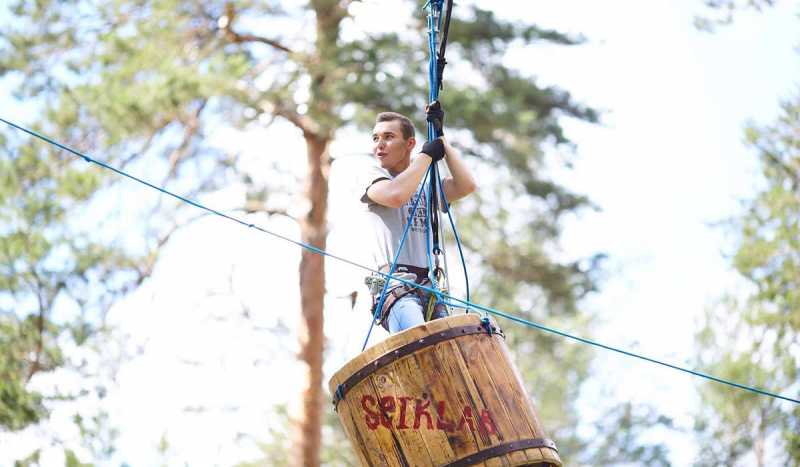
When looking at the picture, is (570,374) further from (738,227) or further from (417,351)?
(417,351)

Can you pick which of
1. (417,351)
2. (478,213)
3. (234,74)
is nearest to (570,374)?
(478,213)

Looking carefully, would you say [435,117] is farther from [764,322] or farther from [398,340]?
[764,322]

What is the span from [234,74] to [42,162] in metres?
2.04

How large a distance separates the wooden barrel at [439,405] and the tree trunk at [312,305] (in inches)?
315

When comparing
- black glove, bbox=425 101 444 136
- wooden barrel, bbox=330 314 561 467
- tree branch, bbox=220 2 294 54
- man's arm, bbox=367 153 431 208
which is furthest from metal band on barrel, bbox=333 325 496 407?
tree branch, bbox=220 2 294 54

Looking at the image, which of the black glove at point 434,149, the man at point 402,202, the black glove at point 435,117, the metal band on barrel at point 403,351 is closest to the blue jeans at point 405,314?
the man at point 402,202

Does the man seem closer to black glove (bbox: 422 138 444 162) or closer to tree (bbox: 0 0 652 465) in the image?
black glove (bbox: 422 138 444 162)

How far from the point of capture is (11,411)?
9.45 m

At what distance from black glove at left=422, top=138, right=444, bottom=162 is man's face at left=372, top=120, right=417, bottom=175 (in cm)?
21

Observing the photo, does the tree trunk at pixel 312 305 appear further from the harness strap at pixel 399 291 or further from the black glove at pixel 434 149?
the black glove at pixel 434 149

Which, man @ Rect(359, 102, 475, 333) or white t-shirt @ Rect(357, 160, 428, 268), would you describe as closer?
man @ Rect(359, 102, 475, 333)

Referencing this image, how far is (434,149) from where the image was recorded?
13.8ft

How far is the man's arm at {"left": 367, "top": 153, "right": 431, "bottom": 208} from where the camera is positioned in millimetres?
4078

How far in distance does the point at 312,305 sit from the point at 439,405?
27.7 feet
